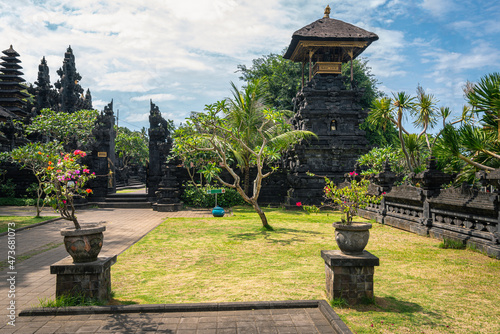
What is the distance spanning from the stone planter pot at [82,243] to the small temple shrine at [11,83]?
123ft

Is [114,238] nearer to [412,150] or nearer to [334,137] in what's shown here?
[412,150]

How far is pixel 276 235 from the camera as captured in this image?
10.2 m

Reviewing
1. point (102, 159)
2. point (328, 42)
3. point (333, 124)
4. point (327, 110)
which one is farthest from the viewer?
point (333, 124)

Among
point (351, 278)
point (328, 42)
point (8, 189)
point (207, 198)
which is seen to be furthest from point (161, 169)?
point (351, 278)

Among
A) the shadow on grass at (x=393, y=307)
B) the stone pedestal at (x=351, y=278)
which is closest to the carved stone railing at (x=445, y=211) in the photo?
the shadow on grass at (x=393, y=307)

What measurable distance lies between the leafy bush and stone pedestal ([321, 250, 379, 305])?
14255 millimetres

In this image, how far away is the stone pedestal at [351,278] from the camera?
4.68 m

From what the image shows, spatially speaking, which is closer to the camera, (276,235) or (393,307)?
(393,307)

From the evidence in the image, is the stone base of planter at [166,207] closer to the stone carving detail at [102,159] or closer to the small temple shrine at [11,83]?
the stone carving detail at [102,159]

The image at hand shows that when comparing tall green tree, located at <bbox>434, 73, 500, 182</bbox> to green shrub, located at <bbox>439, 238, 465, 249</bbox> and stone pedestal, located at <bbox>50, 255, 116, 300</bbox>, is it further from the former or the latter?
stone pedestal, located at <bbox>50, 255, 116, 300</bbox>

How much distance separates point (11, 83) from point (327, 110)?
3544 centimetres

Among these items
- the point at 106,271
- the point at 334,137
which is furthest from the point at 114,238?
the point at 334,137

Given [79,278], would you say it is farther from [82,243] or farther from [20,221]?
[20,221]

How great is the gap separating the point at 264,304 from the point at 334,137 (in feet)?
59.4
